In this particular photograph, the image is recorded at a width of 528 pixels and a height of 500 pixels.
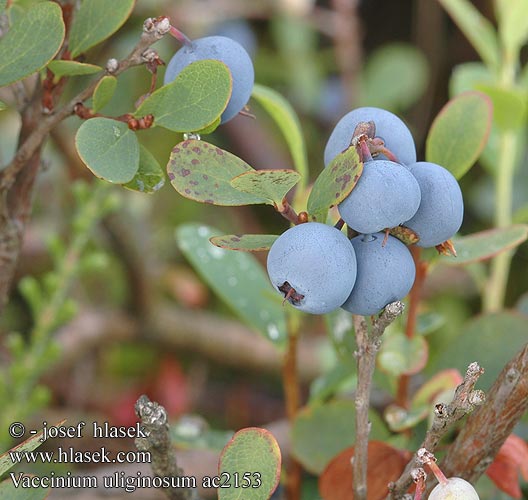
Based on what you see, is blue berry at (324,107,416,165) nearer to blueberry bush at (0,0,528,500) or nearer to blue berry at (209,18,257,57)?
blueberry bush at (0,0,528,500)

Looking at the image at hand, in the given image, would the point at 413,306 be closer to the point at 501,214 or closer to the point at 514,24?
the point at 501,214

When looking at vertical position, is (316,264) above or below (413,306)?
above

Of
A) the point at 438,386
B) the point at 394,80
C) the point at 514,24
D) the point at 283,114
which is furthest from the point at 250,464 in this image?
the point at 394,80

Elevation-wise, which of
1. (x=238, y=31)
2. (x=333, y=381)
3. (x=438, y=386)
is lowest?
(x=238, y=31)

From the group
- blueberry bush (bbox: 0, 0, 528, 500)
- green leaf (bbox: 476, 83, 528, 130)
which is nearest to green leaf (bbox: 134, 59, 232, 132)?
blueberry bush (bbox: 0, 0, 528, 500)

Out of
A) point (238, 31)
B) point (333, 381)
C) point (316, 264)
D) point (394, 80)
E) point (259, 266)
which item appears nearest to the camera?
point (316, 264)

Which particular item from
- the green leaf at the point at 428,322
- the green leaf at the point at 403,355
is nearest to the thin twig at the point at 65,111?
the green leaf at the point at 403,355

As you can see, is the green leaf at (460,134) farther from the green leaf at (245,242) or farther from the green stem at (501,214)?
the green stem at (501,214)
